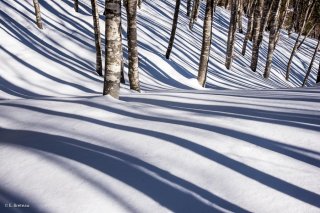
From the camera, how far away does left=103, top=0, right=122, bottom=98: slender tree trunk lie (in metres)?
6.62

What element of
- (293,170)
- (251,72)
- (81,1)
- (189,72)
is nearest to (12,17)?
(81,1)

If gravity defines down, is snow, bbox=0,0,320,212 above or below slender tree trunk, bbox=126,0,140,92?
below

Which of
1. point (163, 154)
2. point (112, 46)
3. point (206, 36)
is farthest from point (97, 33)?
point (163, 154)

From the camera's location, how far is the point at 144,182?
355cm

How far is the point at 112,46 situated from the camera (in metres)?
6.79

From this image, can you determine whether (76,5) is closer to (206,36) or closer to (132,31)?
(206,36)

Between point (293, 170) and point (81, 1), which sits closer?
point (293, 170)

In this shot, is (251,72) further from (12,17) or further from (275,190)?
(275,190)

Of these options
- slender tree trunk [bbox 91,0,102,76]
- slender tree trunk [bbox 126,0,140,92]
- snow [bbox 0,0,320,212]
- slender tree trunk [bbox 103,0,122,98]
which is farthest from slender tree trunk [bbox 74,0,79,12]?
slender tree trunk [bbox 103,0,122,98]

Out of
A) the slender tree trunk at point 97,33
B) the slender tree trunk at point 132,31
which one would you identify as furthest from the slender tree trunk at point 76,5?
the slender tree trunk at point 132,31

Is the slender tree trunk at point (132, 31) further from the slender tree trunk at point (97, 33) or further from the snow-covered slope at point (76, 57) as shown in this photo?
the slender tree trunk at point (97, 33)

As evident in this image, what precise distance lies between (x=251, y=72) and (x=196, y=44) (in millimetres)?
3740

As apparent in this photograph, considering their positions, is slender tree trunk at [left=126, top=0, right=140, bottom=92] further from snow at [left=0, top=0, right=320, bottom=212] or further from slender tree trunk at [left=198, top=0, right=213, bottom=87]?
slender tree trunk at [left=198, top=0, right=213, bottom=87]

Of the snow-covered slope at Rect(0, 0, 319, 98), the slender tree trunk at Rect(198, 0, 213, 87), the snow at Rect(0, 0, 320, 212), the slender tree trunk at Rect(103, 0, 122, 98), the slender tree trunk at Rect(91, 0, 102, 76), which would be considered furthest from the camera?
the slender tree trunk at Rect(91, 0, 102, 76)
